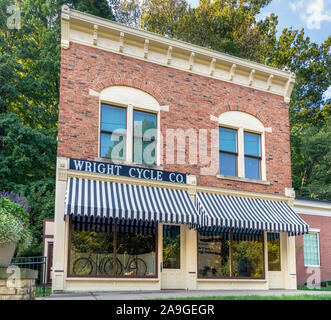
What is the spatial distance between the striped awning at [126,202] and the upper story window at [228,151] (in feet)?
8.83

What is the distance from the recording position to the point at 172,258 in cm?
1495

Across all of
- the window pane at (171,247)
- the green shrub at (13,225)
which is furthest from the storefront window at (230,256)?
the green shrub at (13,225)

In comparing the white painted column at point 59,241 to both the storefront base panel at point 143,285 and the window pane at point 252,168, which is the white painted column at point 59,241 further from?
the window pane at point 252,168

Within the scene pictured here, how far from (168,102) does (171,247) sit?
538 cm

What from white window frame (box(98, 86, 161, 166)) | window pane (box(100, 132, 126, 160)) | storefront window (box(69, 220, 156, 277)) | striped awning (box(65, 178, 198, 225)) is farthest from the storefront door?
window pane (box(100, 132, 126, 160))

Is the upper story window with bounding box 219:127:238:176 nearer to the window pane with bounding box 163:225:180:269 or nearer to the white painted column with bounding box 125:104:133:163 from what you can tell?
the window pane with bounding box 163:225:180:269

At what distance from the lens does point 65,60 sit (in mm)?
14484

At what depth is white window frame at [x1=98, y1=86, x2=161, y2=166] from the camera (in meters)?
14.9

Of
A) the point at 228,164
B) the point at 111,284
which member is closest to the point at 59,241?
the point at 111,284

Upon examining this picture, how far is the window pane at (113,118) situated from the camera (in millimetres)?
14828

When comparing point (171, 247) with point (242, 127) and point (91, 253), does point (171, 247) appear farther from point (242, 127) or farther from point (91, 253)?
point (242, 127)

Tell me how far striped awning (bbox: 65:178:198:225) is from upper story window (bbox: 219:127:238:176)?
269 centimetres

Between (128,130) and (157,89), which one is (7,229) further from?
(157,89)

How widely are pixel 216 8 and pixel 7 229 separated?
28833 millimetres
